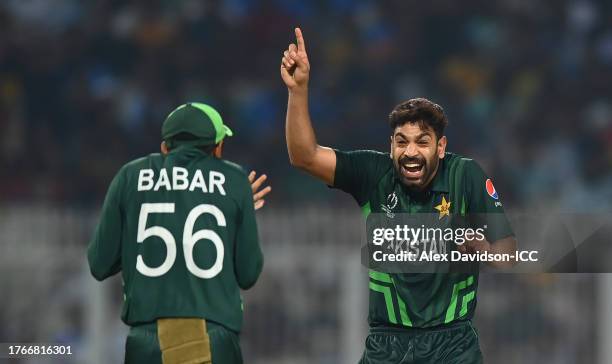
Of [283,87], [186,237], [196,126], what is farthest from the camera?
[283,87]

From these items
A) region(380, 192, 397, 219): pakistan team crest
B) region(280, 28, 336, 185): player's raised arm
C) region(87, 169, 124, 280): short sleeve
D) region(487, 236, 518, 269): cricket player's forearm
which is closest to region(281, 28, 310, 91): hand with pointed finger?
region(280, 28, 336, 185): player's raised arm

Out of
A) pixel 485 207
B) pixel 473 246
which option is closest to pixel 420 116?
pixel 485 207

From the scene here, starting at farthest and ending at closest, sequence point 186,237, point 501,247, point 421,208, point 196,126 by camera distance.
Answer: point 421,208, point 501,247, point 196,126, point 186,237

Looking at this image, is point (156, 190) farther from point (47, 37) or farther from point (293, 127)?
point (47, 37)

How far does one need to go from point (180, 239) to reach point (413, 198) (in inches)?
52.7

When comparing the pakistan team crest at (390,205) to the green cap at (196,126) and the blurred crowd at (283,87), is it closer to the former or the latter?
the green cap at (196,126)

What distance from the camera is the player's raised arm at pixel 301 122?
5.42 meters

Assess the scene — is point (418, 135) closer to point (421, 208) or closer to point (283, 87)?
point (421, 208)

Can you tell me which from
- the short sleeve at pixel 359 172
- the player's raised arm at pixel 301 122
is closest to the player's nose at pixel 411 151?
the short sleeve at pixel 359 172

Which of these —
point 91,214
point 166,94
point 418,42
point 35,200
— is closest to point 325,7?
point 418,42

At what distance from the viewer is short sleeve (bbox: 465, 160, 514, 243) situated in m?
5.50

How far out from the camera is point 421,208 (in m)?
5.62

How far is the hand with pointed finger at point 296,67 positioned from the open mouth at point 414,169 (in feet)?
1.93

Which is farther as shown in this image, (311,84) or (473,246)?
(311,84)
